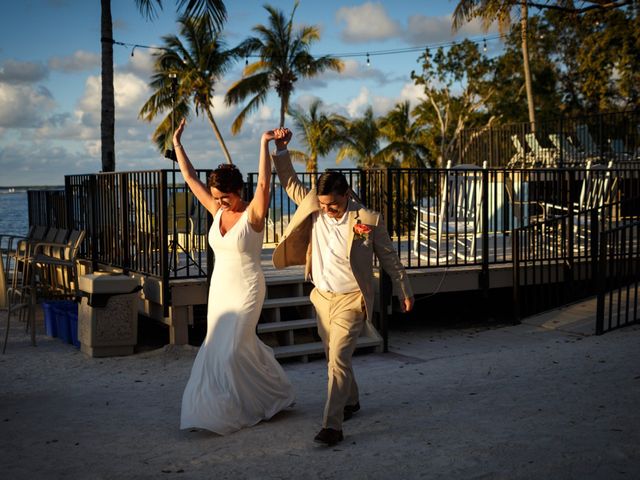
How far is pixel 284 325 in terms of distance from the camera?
9.43 meters

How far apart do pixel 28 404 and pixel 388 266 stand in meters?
3.62

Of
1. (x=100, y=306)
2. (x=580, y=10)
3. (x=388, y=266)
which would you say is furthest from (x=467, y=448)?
(x=580, y=10)

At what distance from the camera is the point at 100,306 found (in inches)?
367

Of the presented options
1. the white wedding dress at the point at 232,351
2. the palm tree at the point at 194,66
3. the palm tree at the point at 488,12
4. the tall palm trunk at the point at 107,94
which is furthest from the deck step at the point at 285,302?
the palm tree at the point at 194,66

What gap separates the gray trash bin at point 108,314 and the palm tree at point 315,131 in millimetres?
41099

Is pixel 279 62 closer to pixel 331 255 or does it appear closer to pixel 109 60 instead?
pixel 109 60

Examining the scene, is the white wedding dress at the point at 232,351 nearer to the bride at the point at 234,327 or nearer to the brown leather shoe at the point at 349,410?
the bride at the point at 234,327

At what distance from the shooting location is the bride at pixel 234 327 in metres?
6.07

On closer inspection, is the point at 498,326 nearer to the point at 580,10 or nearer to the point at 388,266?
the point at 388,266

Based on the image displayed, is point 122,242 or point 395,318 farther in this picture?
point 395,318

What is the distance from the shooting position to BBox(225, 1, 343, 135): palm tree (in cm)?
4462

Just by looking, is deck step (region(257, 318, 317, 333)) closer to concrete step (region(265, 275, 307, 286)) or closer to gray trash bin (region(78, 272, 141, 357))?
concrete step (region(265, 275, 307, 286))

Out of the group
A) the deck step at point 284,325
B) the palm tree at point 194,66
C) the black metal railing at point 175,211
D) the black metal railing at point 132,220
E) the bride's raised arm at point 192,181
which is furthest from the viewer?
the palm tree at point 194,66

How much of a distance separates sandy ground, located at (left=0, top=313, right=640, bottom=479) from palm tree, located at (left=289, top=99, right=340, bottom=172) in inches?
1644
